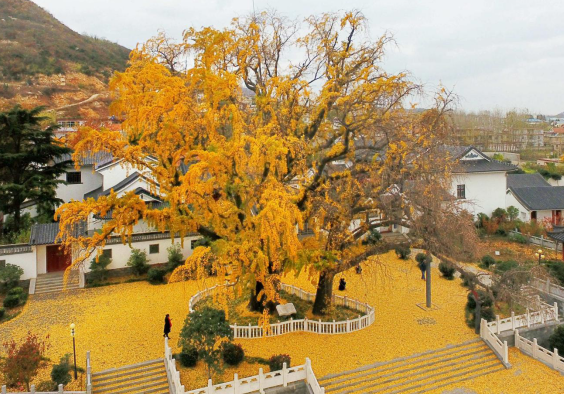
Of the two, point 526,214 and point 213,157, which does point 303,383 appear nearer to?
point 213,157

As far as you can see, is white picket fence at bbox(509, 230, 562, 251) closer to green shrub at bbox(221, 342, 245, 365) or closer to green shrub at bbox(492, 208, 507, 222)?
green shrub at bbox(492, 208, 507, 222)

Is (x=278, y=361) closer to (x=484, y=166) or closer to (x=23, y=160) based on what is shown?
(x=23, y=160)

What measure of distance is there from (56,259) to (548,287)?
92.4 feet

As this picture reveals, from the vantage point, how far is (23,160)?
26438 mm

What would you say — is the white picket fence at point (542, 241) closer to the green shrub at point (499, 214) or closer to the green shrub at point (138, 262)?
the green shrub at point (499, 214)

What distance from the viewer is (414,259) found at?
29141 mm

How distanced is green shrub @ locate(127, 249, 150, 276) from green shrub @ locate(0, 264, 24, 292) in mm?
5824

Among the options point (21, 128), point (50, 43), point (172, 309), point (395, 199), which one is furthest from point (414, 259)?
point (50, 43)

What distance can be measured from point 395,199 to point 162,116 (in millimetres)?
9468

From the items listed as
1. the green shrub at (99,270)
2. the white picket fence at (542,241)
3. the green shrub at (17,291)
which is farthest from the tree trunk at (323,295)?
the white picket fence at (542,241)

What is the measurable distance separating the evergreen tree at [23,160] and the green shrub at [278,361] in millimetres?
19356

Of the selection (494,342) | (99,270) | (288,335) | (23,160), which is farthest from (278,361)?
(23,160)

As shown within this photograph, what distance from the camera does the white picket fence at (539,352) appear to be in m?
16.1

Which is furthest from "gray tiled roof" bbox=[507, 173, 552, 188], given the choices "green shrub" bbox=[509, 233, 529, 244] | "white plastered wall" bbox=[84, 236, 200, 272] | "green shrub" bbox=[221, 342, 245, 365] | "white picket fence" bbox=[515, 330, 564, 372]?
"green shrub" bbox=[221, 342, 245, 365]
